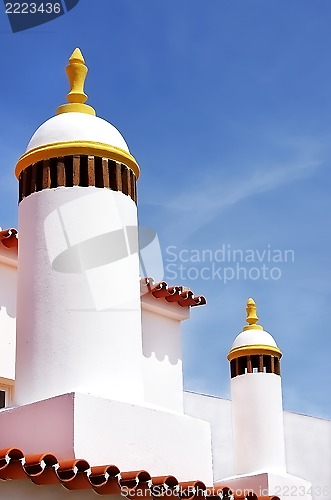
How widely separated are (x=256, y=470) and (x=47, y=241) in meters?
5.75

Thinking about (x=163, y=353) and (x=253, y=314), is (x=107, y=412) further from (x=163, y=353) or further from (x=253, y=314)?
(x=253, y=314)

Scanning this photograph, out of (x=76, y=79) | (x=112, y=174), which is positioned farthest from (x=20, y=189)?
(x=76, y=79)

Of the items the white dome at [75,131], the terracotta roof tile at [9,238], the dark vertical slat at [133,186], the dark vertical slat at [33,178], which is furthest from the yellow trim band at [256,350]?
the dark vertical slat at [33,178]

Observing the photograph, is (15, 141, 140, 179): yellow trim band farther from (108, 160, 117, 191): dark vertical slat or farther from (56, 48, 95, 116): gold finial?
(56, 48, 95, 116): gold finial

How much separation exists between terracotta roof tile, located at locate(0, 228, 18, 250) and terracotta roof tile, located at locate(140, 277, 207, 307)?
180 centimetres

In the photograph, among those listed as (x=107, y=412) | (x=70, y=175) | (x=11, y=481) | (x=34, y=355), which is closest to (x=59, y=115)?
(x=70, y=175)

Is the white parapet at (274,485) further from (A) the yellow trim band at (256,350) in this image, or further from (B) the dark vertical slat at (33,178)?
(B) the dark vertical slat at (33,178)

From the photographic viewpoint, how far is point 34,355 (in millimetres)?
7613

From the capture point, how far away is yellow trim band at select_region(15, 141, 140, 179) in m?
8.08

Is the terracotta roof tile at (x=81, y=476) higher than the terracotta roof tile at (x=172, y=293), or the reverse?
the terracotta roof tile at (x=172, y=293)

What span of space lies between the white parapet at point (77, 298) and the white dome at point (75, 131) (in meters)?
0.49

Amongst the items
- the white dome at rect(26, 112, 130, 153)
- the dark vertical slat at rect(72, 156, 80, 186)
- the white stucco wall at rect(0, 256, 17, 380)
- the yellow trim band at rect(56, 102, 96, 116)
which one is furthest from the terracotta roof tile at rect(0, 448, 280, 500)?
the yellow trim band at rect(56, 102, 96, 116)

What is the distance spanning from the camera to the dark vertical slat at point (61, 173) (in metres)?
→ 8.04

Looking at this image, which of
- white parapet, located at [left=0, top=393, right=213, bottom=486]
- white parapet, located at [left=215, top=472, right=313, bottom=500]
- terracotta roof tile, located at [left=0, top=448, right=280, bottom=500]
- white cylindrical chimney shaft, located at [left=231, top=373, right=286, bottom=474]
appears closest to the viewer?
terracotta roof tile, located at [left=0, top=448, right=280, bottom=500]
